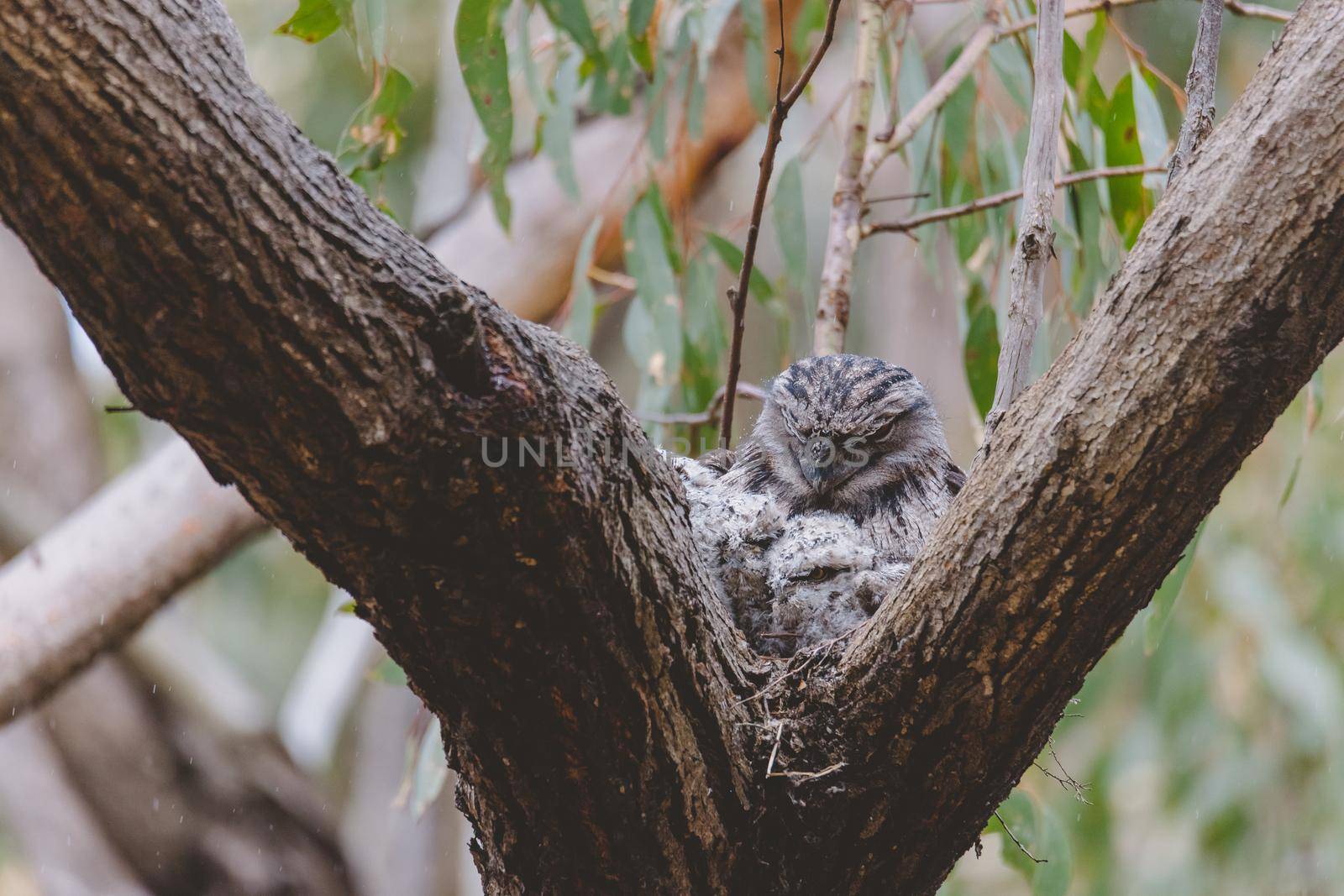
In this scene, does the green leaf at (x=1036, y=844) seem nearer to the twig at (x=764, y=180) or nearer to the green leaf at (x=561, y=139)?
the twig at (x=764, y=180)

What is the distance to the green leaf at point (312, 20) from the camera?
2.02m

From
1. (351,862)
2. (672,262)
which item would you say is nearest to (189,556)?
(672,262)

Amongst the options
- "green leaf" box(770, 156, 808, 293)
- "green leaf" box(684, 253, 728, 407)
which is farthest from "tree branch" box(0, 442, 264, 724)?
"green leaf" box(770, 156, 808, 293)

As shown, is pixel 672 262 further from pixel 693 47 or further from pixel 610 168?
pixel 610 168

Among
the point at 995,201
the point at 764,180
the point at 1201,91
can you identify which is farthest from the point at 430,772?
the point at 1201,91

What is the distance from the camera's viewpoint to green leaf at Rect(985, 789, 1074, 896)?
218 centimetres

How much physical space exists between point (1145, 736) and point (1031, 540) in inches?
132

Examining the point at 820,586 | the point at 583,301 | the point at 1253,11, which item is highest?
the point at 1253,11

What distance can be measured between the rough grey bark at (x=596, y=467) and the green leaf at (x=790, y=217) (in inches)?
58.2

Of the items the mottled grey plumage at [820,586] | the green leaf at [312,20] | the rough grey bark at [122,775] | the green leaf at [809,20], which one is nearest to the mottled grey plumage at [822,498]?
the mottled grey plumage at [820,586]

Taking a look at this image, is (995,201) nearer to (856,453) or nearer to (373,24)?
(856,453)

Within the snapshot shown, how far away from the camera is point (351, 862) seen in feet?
15.4

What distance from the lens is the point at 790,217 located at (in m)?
2.77

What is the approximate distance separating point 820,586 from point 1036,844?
779 millimetres
